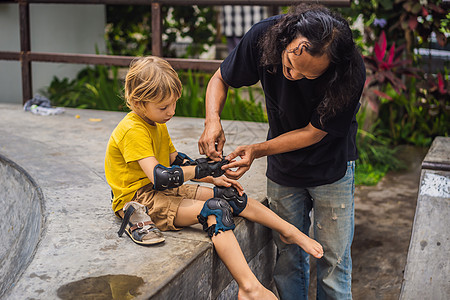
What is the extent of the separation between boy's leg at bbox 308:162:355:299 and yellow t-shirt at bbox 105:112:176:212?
0.69 metres

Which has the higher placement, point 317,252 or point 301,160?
point 301,160

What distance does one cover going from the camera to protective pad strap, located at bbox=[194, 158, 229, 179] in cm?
203

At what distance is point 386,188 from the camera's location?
15.0ft

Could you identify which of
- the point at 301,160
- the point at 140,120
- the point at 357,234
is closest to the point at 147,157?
the point at 140,120

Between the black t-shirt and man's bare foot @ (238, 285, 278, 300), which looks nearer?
man's bare foot @ (238, 285, 278, 300)

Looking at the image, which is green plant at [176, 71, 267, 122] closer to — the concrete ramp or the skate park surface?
the skate park surface

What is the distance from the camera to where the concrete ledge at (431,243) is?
7.57ft

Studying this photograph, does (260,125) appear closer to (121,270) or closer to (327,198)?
(327,198)

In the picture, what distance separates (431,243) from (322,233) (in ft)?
2.13

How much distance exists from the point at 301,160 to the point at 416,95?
3.78 metres

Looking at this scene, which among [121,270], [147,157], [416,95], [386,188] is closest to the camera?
[121,270]

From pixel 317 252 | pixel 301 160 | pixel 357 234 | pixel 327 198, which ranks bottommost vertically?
pixel 357 234

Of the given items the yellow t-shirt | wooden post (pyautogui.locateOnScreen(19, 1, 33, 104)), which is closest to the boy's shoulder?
the yellow t-shirt

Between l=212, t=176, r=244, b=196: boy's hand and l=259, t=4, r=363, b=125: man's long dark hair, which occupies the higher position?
l=259, t=4, r=363, b=125: man's long dark hair
